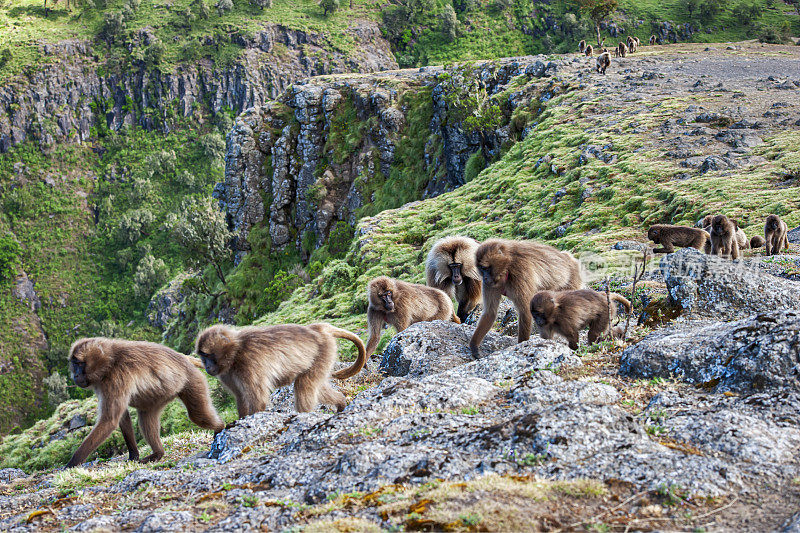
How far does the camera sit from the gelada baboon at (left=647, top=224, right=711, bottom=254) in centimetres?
1573

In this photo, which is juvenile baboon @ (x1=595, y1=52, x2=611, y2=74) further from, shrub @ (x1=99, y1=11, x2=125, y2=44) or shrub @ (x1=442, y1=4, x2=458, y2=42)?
shrub @ (x1=99, y1=11, x2=125, y2=44)

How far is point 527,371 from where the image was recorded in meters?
8.09

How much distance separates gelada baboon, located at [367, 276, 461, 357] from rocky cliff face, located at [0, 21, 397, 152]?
105343 millimetres

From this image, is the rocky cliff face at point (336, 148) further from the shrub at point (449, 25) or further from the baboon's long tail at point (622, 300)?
the shrub at point (449, 25)

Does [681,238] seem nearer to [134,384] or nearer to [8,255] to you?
[134,384]

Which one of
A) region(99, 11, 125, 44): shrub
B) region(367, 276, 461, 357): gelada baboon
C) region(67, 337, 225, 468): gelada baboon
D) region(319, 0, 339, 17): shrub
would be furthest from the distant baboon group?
region(99, 11, 125, 44): shrub

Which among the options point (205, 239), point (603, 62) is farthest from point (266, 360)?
point (205, 239)

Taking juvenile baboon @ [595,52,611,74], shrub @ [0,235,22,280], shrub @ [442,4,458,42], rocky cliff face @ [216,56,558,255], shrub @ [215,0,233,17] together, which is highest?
shrub @ [215,0,233,17]

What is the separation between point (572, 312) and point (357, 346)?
3.61m

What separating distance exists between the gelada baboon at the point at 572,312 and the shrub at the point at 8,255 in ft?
337

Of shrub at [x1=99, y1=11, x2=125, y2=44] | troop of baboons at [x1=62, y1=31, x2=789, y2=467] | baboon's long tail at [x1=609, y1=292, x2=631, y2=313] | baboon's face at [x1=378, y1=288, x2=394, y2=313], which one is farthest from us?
shrub at [x1=99, y1=11, x2=125, y2=44]

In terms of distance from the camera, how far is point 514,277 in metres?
9.93

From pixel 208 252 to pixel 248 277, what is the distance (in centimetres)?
586

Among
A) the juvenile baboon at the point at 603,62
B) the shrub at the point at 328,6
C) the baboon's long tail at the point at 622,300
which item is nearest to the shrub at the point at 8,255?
the shrub at the point at 328,6
